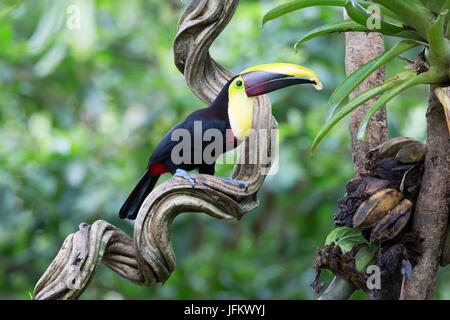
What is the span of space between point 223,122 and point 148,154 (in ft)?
4.65

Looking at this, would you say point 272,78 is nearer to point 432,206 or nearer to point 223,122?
point 223,122

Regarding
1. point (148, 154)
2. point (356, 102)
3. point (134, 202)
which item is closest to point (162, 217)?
point (134, 202)

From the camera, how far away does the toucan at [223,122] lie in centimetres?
113

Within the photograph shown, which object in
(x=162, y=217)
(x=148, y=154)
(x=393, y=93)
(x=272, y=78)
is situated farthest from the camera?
(x=148, y=154)

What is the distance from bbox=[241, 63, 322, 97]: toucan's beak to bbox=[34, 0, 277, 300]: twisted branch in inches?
3.3

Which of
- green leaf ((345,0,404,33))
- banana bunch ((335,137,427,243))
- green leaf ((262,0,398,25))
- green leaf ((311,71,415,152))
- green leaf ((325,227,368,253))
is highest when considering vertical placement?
green leaf ((262,0,398,25))

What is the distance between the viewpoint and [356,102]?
0.84 m

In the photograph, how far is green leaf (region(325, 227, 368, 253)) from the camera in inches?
35.6

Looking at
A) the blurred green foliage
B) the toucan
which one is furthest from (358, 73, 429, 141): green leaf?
the blurred green foliage

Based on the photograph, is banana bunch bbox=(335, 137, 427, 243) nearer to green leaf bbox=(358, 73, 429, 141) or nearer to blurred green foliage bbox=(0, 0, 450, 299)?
green leaf bbox=(358, 73, 429, 141)

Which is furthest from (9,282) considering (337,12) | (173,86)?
(337,12)

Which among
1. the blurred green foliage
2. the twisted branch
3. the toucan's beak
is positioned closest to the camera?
the twisted branch
